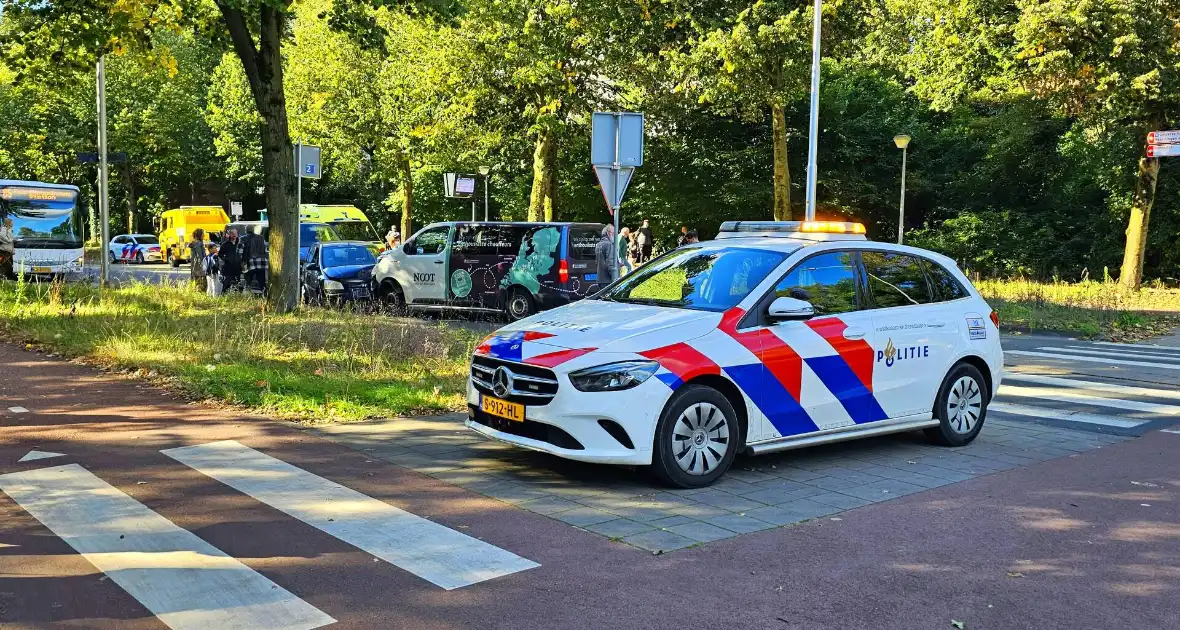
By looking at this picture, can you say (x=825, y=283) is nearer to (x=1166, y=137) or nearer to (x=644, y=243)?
(x=1166, y=137)

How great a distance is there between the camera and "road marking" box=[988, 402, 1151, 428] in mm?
9375

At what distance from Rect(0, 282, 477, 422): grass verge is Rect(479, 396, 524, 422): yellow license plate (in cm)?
229

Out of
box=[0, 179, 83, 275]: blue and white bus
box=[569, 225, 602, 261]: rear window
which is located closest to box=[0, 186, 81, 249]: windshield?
box=[0, 179, 83, 275]: blue and white bus

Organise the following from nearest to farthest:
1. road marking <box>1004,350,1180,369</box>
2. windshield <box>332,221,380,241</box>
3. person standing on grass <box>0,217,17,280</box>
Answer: road marking <box>1004,350,1180,369</box> → person standing on grass <box>0,217,17,280</box> → windshield <box>332,221,380,241</box>

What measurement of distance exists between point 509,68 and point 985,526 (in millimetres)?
24087

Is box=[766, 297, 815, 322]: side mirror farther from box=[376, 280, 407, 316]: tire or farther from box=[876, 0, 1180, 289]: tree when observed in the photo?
box=[876, 0, 1180, 289]: tree

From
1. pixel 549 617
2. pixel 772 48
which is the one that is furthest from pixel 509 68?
pixel 549 617

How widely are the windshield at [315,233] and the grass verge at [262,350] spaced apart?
29.0 ft

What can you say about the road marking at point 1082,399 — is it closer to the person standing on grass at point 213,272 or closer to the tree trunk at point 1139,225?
the person standing on grass at point 213,272

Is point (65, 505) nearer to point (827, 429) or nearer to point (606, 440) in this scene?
point (606, 440)

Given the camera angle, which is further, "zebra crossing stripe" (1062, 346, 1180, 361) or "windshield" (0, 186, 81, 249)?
"windshield" (0, 186, 81, 249)

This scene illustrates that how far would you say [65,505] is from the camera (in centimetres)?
598

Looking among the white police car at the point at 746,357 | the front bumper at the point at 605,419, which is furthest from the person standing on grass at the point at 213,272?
the front bumper at the point at 605,419

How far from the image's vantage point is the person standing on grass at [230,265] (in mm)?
20250
